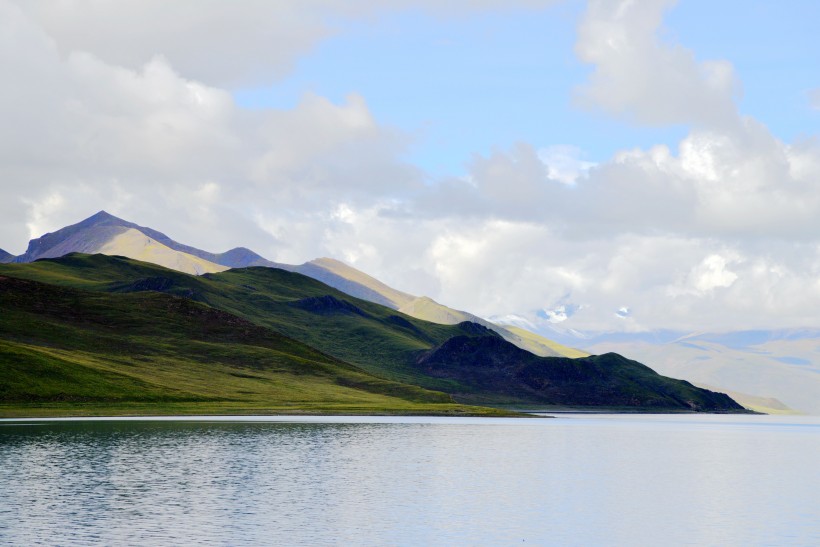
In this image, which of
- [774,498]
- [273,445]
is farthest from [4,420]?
[774,498]

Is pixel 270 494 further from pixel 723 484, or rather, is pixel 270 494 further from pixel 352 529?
pixel 723 484

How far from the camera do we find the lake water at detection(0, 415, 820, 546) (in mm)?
58031

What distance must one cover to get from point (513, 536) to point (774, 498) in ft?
107

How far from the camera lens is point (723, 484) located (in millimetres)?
89250

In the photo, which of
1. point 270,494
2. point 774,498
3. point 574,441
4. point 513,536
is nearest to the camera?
point 513,536

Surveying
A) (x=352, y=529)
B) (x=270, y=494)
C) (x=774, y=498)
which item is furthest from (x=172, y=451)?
(x=774, y=498)

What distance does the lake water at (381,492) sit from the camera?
190ft

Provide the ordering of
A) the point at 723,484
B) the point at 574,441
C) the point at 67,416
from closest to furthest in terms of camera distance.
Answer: the point at 723,484 < the point at 574,441 < the point at 67,416

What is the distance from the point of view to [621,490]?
82.7 meters

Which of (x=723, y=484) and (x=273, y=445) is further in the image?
(x=273, y=445)

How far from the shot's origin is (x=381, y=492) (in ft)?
252

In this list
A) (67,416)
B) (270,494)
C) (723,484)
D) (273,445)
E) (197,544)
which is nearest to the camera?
(197,544)

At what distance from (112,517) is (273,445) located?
2183 inches

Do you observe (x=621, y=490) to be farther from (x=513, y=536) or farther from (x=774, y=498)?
(x=513, y=536)
